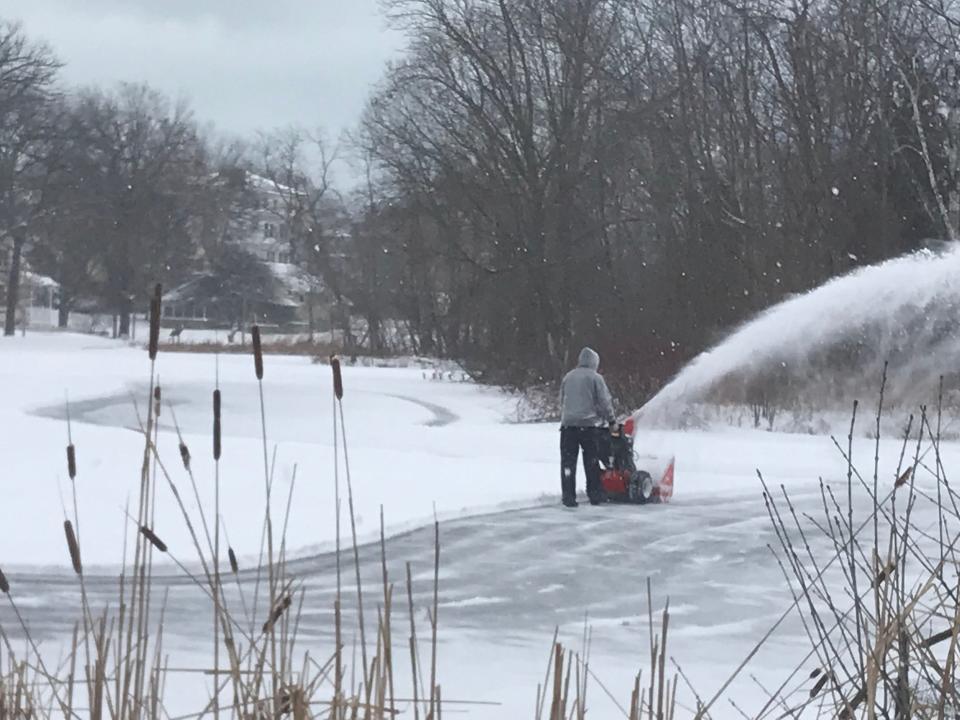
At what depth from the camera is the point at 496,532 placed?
12.4 metres

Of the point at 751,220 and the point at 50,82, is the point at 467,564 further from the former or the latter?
the point at 50,82

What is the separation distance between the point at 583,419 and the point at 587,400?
174mm

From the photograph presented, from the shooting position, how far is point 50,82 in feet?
171

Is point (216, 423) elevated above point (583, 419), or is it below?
above

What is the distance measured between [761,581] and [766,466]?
26.5 ft

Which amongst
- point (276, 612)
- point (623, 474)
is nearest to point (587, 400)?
point (623, 474)

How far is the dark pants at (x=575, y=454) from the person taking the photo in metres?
14.0

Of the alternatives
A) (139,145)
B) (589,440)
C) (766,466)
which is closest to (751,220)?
(766,466)

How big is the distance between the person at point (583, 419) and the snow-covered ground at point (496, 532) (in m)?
0.42

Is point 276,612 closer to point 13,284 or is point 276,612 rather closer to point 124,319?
point 13,284

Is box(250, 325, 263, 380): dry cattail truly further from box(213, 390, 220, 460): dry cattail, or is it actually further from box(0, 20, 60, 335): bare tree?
box(0, 20, 60, 335): bare tree

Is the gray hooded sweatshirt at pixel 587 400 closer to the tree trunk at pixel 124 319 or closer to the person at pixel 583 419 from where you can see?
the person at pixel 583 419

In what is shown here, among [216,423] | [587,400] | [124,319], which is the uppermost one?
[124,319]

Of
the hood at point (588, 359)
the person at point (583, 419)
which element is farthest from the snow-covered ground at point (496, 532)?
the hood at point (588, 359)
